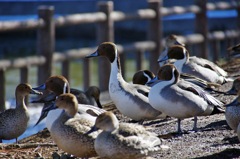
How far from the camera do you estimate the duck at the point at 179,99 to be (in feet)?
12.9

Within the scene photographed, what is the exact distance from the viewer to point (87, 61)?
24.0 ft

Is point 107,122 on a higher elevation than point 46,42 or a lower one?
lower

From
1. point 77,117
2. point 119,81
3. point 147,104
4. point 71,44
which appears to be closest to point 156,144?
point 77,117

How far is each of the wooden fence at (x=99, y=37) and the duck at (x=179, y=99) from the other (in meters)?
2.72

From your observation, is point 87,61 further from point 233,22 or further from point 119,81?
point 233,22

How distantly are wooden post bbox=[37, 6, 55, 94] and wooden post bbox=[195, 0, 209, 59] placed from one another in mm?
4705

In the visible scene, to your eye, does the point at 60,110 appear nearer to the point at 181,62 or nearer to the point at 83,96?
the point at 83,96

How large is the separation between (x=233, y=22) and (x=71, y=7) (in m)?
8.21

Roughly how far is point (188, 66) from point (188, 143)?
215 centimetres

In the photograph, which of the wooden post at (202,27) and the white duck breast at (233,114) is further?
the wooden post at (202,27)

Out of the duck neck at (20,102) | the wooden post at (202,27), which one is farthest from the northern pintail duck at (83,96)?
the wooden post at (202,27)

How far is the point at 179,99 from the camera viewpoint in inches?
154

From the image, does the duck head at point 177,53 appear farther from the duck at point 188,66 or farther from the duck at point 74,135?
the duck at point 74,135

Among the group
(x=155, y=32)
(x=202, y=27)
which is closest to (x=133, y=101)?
(x=155, y=32)
